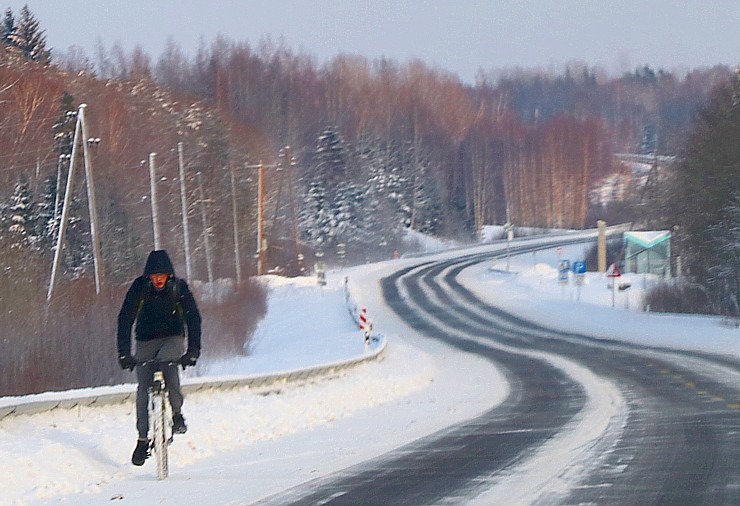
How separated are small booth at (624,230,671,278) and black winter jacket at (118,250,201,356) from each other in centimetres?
4269

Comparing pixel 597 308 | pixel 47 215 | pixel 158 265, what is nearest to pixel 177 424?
pixel 158 265

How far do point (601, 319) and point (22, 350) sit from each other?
24410mm

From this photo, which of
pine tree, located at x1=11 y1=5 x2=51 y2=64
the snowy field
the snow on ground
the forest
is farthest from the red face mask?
pine tree, located at x1=11 y1=5 x2=51 y2=64

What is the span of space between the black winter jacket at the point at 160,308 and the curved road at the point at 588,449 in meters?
1.76

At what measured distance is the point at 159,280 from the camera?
9.14m

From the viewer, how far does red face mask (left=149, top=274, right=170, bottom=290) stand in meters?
9.13

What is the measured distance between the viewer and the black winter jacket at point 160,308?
912cm

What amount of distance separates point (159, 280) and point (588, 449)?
458 cm

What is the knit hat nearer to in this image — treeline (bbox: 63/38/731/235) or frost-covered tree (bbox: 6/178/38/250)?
frost-covered tree (bbox: 6/178/38/250)

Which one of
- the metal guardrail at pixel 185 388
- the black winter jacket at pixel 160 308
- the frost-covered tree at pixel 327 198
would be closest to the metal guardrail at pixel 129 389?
the metal guardrail at pixel 185 388

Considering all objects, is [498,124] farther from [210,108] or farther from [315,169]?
[210,108]

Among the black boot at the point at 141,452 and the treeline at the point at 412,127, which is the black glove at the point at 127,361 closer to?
the black boot at the point at 141,452

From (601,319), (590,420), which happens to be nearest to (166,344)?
(590,420)

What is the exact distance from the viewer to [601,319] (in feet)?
129
